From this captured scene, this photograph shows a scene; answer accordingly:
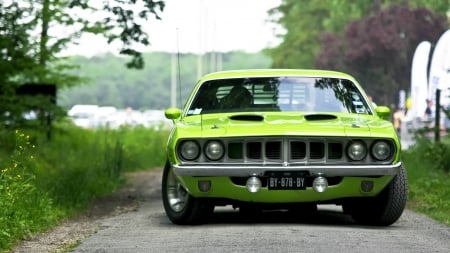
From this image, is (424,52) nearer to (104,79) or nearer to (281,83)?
(281,83)

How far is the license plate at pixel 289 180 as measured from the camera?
1123 cm

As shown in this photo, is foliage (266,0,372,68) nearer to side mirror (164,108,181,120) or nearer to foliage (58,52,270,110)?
side mirror (164,108,181,120)

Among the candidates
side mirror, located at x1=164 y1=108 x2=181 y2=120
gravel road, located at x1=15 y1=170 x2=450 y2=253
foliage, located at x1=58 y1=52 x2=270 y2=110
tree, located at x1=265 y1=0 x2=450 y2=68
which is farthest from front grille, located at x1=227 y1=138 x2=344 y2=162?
foliage, located at x1=58 y1=52 x2=270 y2=110

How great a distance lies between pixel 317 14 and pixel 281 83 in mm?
62147

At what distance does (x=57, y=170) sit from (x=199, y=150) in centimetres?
1004

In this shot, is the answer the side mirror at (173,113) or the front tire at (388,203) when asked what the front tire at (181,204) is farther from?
the front tire at (388,203)

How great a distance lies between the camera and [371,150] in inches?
447

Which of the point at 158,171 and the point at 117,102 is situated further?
the point at 117,102

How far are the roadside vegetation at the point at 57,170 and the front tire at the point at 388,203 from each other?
125 inches

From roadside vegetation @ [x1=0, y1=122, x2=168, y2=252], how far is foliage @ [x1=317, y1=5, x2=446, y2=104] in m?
23.2

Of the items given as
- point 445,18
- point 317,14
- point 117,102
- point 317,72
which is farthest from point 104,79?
point 317,72

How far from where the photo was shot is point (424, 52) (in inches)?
1046

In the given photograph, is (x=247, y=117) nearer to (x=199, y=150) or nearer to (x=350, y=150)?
(x=199, y=150)

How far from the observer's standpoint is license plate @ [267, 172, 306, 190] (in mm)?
11227
